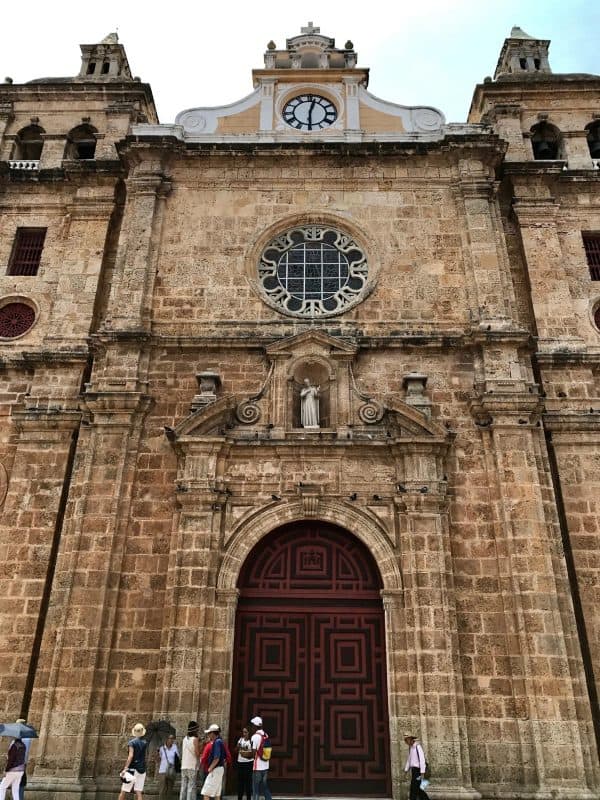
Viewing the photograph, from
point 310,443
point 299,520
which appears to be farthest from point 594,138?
point 299,520

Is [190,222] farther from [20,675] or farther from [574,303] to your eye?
[20,675]

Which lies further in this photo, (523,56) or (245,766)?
(523,56)

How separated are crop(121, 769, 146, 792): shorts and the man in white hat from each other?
77 cm

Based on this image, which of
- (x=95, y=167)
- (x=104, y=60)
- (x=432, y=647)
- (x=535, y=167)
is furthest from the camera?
(x=104, y=60)

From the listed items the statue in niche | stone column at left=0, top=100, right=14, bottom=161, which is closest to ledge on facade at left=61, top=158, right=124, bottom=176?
stone column at left=0, top=100, right=14, bottom=161

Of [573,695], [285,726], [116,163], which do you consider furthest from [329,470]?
[116,163]

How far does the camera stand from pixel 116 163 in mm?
14484

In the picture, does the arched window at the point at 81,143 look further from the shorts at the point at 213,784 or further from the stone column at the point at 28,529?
the shorts at the point at 213,784

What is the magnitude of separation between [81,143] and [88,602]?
37.5 feet

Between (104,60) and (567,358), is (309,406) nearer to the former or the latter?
(567,358)

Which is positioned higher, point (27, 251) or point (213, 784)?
point (27, 251)

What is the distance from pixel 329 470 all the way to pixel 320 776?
14.8ft

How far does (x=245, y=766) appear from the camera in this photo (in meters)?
8.91

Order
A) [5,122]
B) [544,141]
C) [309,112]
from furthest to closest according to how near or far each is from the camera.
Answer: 1. [5,122]
2. [544,141]
3. [309,112]
